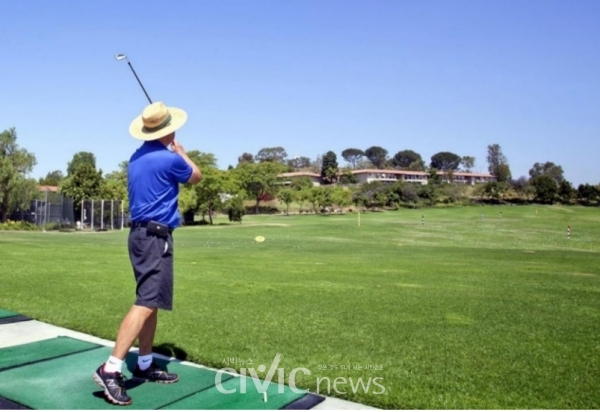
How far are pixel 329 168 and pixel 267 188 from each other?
40342 millimetres

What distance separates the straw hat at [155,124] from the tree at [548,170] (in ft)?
512

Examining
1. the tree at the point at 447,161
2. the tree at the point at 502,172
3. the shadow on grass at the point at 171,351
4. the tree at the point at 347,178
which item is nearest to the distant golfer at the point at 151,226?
the shadow on grass at the point at 171,351

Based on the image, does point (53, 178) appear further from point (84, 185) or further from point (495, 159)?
point (495, 159)

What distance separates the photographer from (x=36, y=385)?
4391mm

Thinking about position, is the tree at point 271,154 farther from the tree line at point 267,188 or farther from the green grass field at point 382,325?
the green grass field at point 382,325

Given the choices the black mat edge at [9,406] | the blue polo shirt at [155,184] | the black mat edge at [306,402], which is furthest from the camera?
the blue polo shirt at [155,184]

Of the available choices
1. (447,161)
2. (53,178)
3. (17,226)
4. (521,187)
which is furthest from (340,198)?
(447,161)

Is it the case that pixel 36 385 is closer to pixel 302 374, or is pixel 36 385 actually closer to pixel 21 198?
pixel 302 374

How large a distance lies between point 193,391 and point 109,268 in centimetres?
944

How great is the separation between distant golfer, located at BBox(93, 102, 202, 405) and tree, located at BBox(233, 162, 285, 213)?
285 feet

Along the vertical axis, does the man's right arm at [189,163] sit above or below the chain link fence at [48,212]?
above

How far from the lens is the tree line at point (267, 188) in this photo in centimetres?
5278

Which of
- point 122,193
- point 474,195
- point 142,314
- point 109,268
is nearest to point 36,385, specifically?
point 142,314

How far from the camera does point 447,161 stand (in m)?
193
